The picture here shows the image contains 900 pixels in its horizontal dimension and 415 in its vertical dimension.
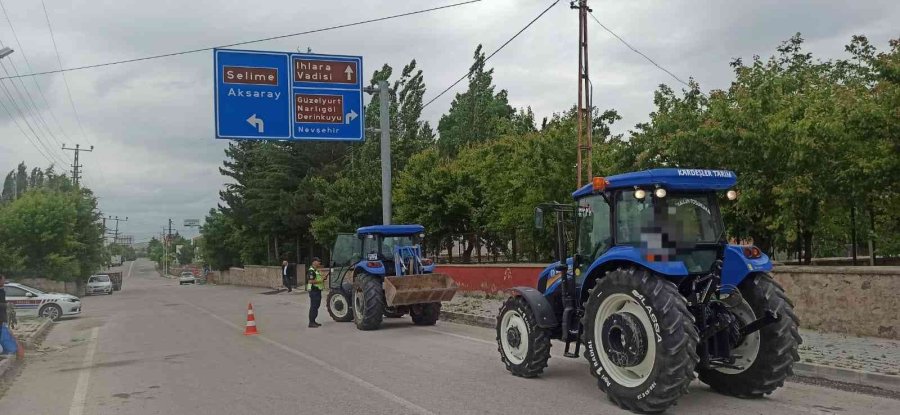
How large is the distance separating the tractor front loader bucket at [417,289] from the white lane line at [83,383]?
579cm

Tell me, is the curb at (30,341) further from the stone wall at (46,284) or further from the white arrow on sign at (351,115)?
the stone wall at (46,284)

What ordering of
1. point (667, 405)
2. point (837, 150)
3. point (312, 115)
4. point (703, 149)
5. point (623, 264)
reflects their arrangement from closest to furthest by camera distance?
point (667, 405), point (623, 264), point (837, 150), point (703, 149), point (312, 115)

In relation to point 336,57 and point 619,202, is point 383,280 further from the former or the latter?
point 619,202

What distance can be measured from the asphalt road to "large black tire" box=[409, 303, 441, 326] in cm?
82

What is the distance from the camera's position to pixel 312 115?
18359 millimetres

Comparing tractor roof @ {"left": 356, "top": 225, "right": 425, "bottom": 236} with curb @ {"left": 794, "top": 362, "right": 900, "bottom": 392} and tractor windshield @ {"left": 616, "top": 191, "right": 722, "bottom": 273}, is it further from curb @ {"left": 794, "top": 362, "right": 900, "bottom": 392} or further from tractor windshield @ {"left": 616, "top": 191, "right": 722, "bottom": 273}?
curb @ {"left": 794, "top": 362, "right": 900, "bottom": 392}

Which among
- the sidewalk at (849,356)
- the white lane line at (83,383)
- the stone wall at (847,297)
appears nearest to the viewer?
the white lane line at (83,383)

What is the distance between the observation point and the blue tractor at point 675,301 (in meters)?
6.36

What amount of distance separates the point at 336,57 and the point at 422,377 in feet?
40.0

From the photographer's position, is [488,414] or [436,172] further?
[436,172]

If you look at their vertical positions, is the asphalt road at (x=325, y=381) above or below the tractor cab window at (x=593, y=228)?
below

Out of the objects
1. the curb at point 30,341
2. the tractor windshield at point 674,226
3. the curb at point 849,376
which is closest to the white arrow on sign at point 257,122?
the curb at point 30,341

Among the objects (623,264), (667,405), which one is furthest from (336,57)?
(667,405)

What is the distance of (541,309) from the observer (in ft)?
27.0
